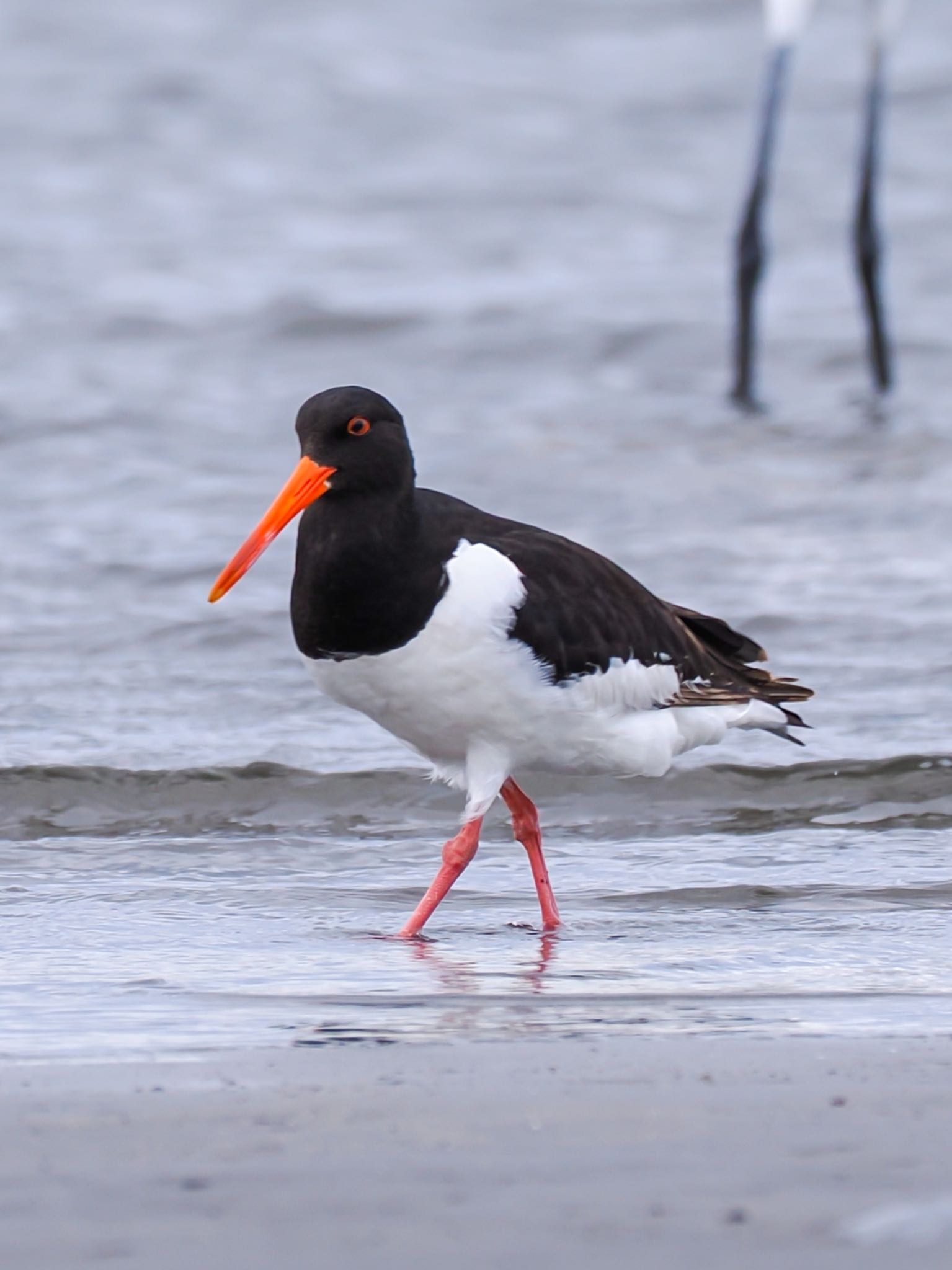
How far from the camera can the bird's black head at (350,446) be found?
16.1 ft

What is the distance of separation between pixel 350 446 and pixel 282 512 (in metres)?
0.23

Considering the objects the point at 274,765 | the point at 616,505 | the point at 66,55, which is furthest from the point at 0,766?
the point at 66,55

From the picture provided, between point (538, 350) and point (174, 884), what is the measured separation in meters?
10.3

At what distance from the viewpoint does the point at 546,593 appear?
5.09 meters

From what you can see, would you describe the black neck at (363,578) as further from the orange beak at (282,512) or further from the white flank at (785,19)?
the white flank at (785,19)

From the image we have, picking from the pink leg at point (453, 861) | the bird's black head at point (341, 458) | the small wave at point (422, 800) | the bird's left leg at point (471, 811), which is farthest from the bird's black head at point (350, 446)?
the small wave at point (422, 800)

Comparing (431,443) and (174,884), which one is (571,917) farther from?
(431,443)

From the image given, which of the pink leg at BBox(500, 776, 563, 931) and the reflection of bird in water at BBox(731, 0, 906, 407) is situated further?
the reflection of bird in water at BBox(731, 0, 906, 407)

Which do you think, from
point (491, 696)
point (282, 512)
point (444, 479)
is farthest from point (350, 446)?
point (444, 479)

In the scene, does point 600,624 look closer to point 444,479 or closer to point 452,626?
point 452,626

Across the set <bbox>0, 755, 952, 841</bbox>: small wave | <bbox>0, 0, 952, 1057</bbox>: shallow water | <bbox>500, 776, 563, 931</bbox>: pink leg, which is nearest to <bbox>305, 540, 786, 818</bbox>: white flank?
<bbox>500, 776, 563, 931</bbox>: pink leg

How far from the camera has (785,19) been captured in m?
13.8

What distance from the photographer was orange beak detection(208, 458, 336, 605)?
484 centimetres

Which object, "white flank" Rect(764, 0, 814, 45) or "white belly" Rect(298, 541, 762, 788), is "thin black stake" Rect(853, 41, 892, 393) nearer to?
"white flank" Rect(764, 0, 814, 45)
